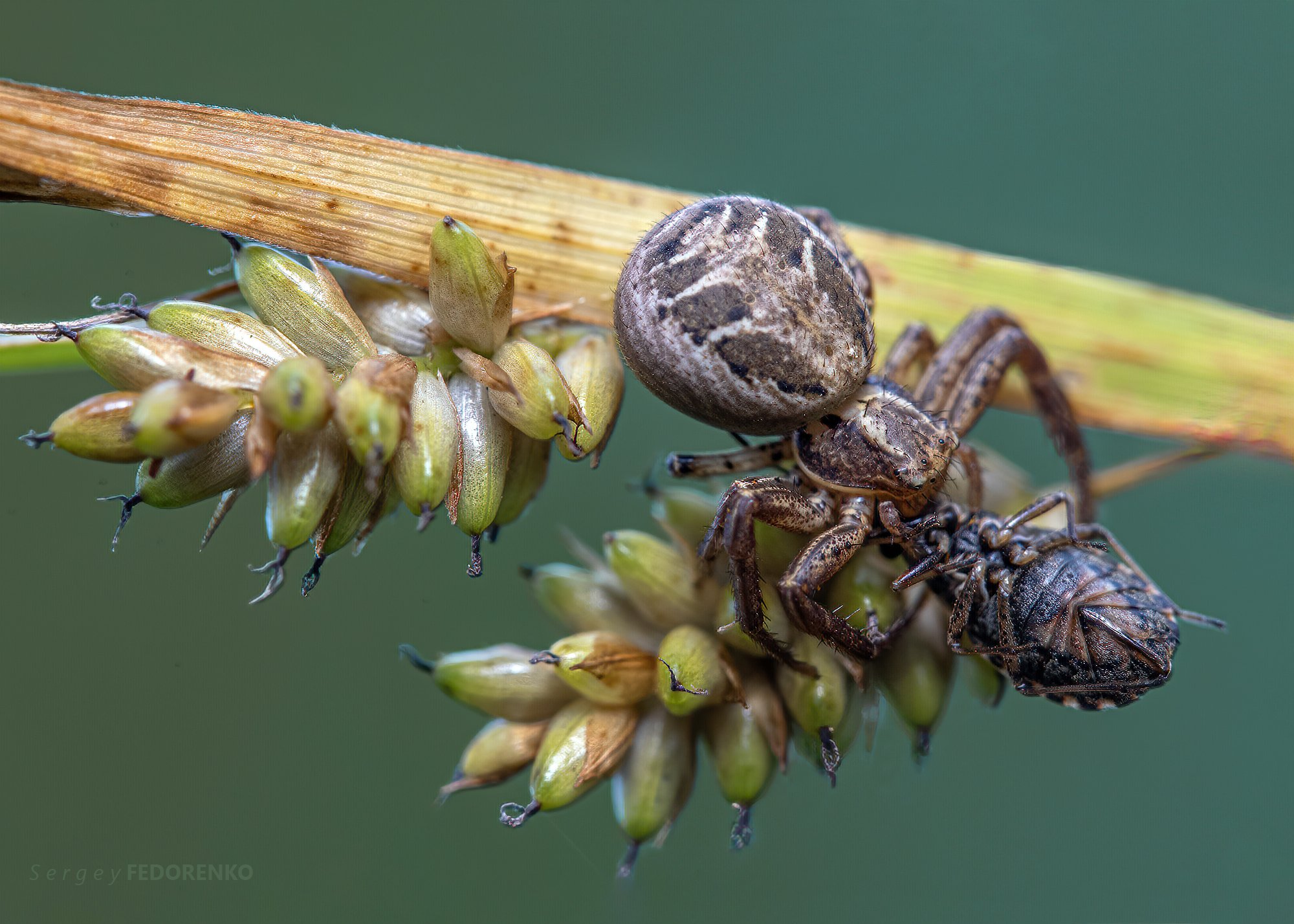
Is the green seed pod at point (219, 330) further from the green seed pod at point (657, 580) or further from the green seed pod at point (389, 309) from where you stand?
the green seed pod at point (657, 580)

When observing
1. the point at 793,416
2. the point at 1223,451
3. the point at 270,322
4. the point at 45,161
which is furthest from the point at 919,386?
the point at 45,161

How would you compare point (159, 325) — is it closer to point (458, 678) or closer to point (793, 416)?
point (458, 678)

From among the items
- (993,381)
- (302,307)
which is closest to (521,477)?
(302,307)

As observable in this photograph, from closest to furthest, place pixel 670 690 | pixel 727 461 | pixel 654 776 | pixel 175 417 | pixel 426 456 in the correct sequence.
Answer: pixel 175 417 < pixel 426 456 < pixel 670 690 < pixel 654 776 < pixel 727 461

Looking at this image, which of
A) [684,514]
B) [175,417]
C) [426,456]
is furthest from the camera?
[684,514]

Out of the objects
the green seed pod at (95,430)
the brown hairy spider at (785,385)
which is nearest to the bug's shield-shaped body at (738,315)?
the brown hairy spider at (785,385)

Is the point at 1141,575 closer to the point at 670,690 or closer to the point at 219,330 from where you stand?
the point at 670,690
